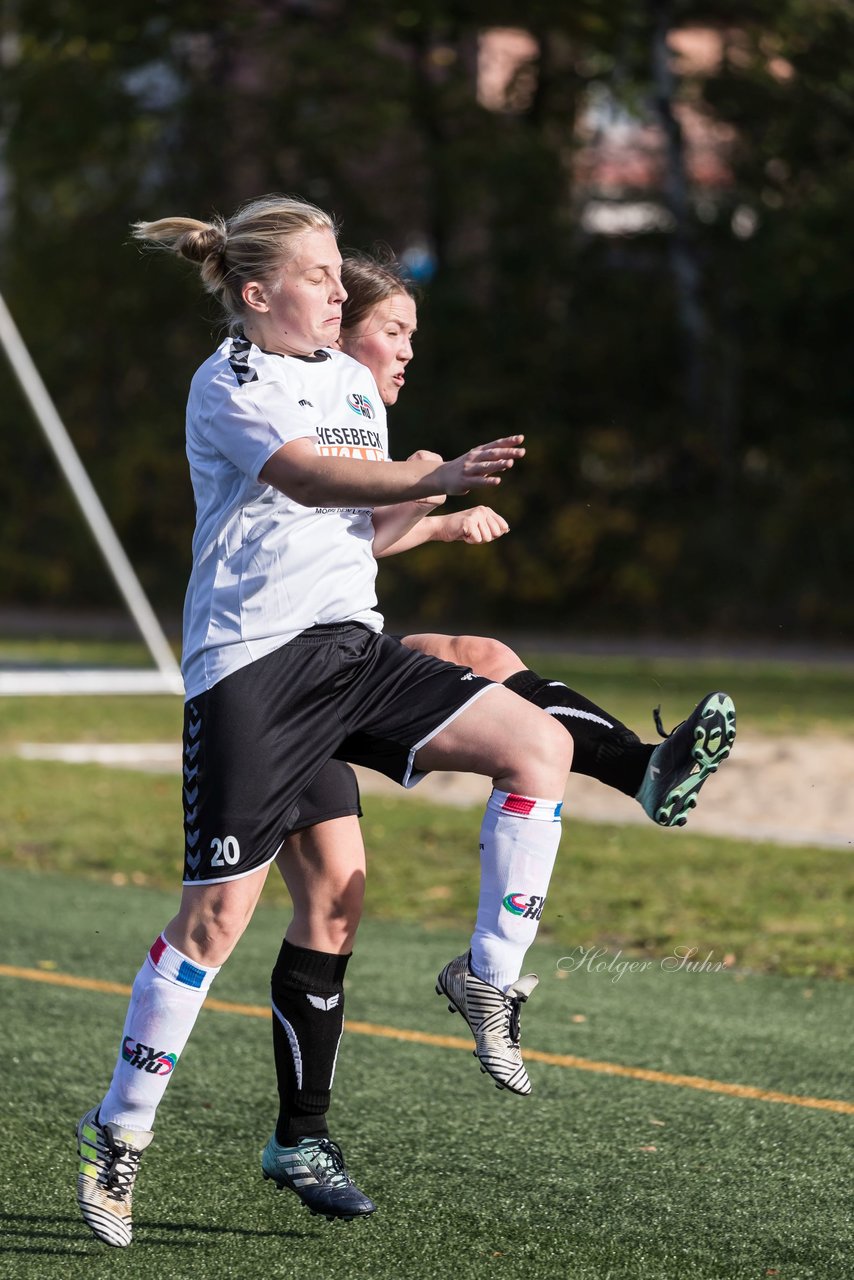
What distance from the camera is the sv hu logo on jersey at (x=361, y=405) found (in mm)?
3695

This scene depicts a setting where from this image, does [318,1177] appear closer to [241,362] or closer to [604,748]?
[604,748]

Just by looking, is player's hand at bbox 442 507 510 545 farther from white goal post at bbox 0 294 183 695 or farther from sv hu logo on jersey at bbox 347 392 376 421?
white goal post at bbox 0 294 183 695

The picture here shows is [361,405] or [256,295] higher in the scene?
[256,295]

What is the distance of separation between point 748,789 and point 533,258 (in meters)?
13.9

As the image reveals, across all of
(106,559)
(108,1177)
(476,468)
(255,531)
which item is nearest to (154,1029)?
(108,1177)

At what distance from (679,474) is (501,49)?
303 inches

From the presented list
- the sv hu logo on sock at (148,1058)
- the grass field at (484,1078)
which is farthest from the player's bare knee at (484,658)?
the grass field at (484,1078)

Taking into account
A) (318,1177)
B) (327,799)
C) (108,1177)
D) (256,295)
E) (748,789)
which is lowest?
(748,789)

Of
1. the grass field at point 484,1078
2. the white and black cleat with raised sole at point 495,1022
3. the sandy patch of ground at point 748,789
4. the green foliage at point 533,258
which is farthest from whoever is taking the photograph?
the green foliage at point 533,258

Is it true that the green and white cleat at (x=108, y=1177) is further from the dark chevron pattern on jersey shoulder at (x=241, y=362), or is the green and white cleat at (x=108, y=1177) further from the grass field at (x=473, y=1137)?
the dark chevron pattern on jersey shoulder at (x=241, y=362)

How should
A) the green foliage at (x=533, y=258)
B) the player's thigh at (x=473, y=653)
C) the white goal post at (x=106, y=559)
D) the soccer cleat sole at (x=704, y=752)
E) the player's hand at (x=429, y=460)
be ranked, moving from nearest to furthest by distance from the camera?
the player's hand at (x=429, y=460)
the soccer cleat sole at (x=704, y=752)
the player's thigh at (x=473, y=653)
the white goal post at (x=106, y=559)
the green foliage at (x=533, y=258)

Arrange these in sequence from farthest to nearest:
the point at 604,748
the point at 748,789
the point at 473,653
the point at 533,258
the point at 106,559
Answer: the point at 533,258, the point at 106,559, the point at 748,789, the point at 473,653, the point at 604,748

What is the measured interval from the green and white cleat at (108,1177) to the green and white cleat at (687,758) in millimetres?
1247

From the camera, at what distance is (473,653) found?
4.06m
